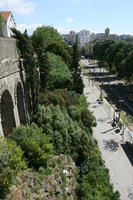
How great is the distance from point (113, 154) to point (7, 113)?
479 inches

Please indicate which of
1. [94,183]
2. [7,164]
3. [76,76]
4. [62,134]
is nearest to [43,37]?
[76,76]

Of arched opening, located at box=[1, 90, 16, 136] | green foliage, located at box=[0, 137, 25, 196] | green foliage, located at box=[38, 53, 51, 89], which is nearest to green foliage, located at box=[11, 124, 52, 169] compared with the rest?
green foliage, located at box=[0, 137, 25, 196]

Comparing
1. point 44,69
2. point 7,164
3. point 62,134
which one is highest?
point 44,69

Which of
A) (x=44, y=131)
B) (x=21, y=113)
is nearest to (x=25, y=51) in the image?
(x=21, y=113)

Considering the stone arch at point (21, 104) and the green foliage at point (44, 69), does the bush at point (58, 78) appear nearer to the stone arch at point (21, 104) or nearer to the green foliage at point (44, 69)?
the green foliage at point (44, 69)

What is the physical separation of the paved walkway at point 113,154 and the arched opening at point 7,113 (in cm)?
1026

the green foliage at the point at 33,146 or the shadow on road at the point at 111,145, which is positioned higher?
the green foliage at the point at 33,146

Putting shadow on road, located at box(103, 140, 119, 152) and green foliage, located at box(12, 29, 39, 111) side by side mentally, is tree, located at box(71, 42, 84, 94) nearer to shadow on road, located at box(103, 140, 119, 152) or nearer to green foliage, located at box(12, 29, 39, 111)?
shadow on road, located at box(103, 140, 119, 152)

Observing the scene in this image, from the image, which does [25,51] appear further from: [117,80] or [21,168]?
[117,80]

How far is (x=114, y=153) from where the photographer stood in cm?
2272

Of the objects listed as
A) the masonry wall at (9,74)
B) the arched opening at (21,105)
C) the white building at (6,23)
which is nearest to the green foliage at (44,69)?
the masonry wall at (9,74)

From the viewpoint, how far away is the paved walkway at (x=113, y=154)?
18.1 meters

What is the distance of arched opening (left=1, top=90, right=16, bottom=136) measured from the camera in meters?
16.9

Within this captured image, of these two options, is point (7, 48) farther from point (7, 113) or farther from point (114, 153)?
point (114, 153)
